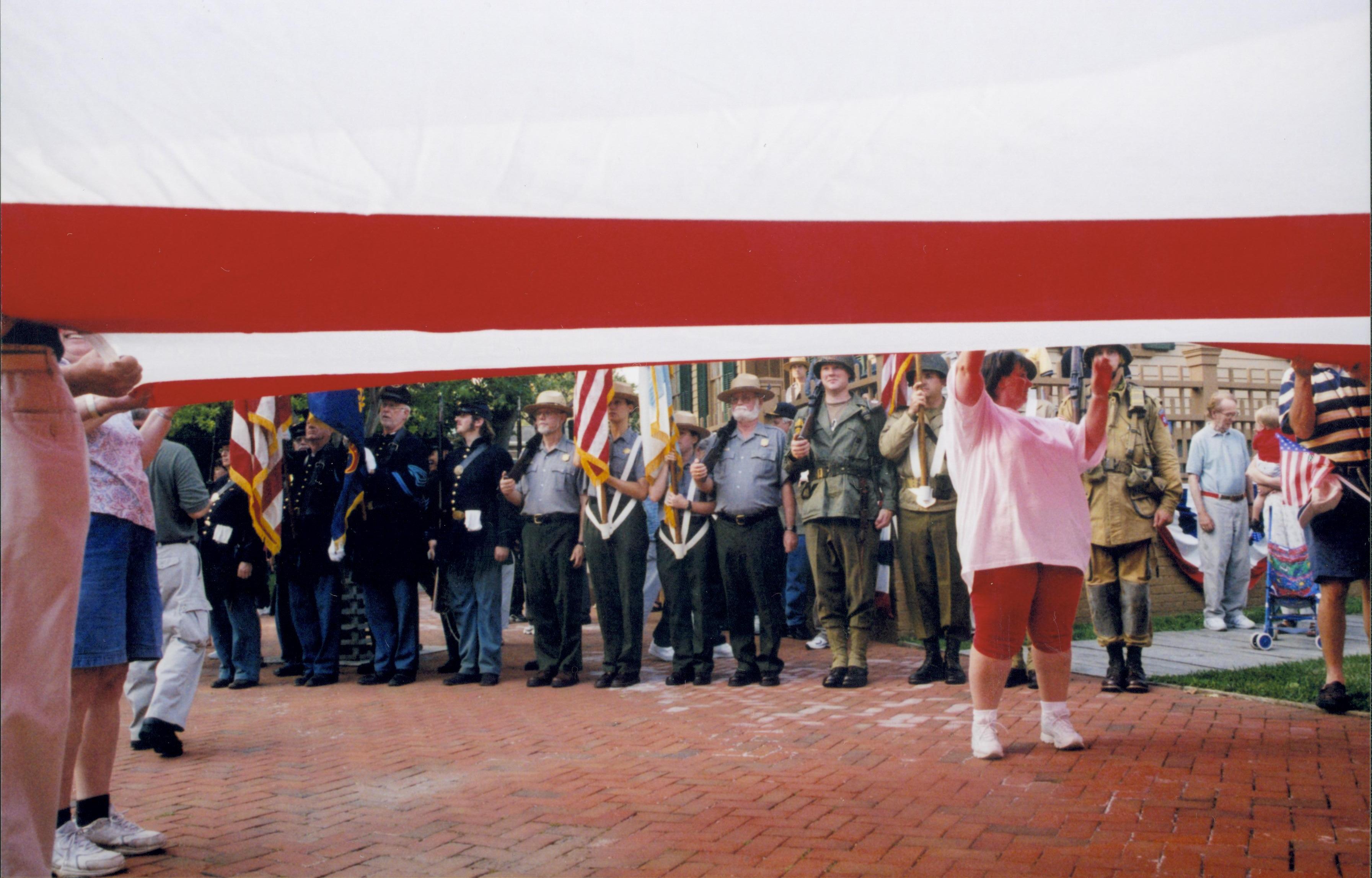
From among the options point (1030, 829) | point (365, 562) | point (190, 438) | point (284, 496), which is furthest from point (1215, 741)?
point (190, 438)

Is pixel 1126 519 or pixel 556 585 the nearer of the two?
pixel 1126 519

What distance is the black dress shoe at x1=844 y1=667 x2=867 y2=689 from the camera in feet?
22.0

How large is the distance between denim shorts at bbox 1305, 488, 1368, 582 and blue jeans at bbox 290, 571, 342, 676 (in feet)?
22.0

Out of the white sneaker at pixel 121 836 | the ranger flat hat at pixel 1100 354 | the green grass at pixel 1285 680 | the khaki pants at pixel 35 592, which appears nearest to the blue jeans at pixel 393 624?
the white sneaker at pixel 121 836

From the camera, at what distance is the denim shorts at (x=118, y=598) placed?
3580mm

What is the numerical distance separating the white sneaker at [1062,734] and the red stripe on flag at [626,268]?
283cm

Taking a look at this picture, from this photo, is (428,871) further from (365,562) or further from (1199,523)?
(1199,523)

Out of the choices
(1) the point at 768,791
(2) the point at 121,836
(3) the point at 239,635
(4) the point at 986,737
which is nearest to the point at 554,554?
(3) the point at 239,635

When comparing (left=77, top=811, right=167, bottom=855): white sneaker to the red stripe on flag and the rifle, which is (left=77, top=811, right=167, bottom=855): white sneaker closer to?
the red stripe on flag

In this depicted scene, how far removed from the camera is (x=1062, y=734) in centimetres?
466

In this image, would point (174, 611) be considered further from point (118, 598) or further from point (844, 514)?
point (844, 514)

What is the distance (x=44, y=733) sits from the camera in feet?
7.55

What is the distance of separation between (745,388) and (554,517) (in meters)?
1.72

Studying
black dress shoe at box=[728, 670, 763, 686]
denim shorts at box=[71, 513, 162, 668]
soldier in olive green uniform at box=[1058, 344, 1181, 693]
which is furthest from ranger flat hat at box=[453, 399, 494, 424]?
soldier in olive green uniform at box=[1058, 344, 1181, 693]
